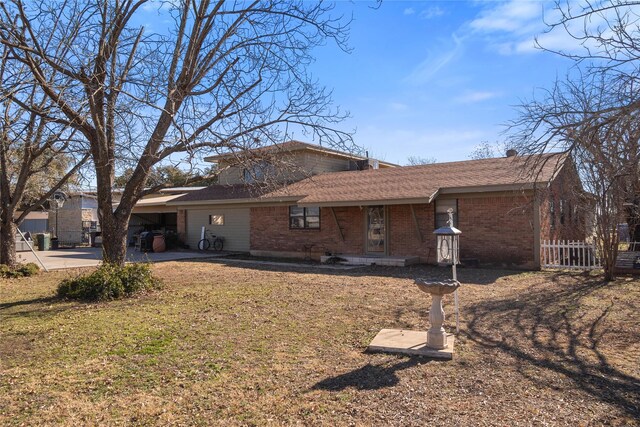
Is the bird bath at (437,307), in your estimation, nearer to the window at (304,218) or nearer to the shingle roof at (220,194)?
the window at (304,218)

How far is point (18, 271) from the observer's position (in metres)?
13.9

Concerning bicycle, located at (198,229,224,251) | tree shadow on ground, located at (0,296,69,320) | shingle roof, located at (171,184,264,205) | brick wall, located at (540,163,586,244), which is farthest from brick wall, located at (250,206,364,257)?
tree shadow on ground, located at (0,296,69,320)

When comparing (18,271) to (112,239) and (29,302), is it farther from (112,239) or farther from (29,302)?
(112,239)

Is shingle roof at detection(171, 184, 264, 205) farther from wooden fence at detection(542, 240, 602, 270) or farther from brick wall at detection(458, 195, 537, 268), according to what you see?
wooden fence at detection(542, 240, 602, 270)

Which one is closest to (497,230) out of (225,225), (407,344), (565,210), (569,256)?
(569,256)

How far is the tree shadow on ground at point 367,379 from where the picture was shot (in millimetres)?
4768

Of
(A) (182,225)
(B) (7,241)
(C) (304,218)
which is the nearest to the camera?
(B) (7,241)

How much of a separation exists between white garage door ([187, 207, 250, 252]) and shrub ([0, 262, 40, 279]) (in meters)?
9.41

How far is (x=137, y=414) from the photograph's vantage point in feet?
13.6

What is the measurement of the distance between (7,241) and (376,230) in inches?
474

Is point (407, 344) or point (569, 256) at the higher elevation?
point (569, 256)

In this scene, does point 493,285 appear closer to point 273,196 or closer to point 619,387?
point 619,387

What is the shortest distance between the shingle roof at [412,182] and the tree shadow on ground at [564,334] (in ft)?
15.6

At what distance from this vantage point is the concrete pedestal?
571 centimetres
